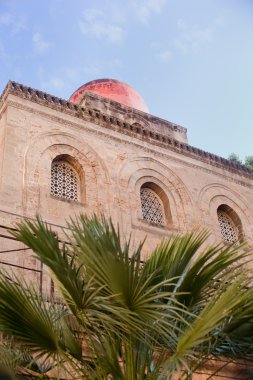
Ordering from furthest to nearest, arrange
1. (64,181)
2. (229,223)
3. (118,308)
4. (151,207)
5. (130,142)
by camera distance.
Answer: (229,223) → (130,142) → (151,207) → (64,181) → (118,308)

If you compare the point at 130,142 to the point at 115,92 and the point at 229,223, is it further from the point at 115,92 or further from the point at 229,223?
the point at 115,92

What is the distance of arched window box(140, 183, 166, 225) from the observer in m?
11.8

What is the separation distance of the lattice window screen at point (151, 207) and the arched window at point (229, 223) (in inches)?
73.0

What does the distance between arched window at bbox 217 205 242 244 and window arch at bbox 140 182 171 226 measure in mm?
1741

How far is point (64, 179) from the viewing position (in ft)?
36.1

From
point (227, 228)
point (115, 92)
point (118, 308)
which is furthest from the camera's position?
point (115, 92)

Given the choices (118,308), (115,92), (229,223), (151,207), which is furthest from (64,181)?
(118,308)

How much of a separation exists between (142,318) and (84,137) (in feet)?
25.9

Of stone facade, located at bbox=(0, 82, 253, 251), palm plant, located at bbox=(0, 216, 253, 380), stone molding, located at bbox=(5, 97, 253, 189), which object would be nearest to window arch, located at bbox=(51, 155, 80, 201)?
stone facade, located at bbox=(0, 82, 253, 251)

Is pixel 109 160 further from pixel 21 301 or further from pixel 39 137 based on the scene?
pixel 21 301

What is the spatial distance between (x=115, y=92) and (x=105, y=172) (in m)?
5.71

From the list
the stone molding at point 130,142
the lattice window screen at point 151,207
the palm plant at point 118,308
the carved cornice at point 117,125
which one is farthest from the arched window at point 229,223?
the palm plant at point 118,308

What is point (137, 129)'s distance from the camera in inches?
508

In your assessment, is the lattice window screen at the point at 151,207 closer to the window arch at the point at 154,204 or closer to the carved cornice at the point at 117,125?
the window arch at the point at 154,204
